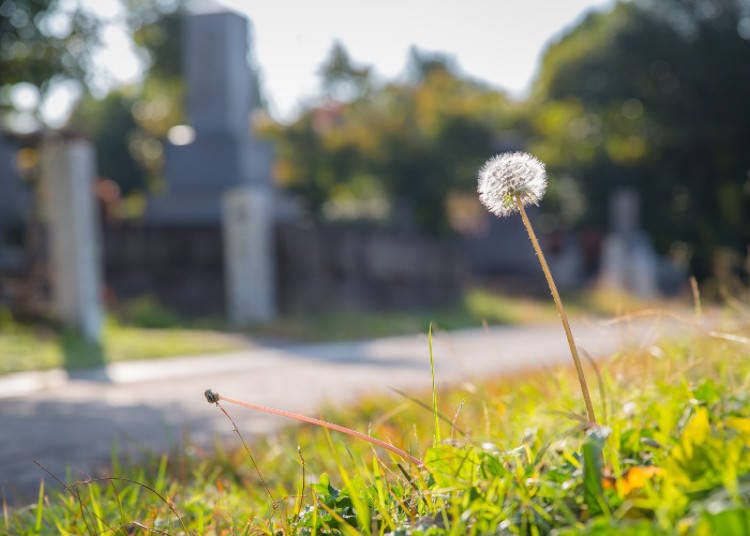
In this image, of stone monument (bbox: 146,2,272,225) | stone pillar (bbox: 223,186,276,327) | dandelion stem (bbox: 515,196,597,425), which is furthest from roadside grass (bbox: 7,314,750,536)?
stone monument (bbox: 146,2,272,225)

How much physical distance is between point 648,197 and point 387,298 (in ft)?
33.1

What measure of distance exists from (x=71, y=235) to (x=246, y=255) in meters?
2.96

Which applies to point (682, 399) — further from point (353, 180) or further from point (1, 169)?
point (1, 169)

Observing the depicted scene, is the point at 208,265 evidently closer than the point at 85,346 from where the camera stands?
No

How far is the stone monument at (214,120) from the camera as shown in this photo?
16.5 m

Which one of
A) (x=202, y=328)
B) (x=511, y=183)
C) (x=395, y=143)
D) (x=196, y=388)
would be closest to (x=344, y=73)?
(x=395, y=143)

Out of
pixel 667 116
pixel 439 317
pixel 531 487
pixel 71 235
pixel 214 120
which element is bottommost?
pixel 439 317

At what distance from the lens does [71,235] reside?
37.0ft

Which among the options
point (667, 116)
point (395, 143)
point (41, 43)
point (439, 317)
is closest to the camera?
point (41, 43)

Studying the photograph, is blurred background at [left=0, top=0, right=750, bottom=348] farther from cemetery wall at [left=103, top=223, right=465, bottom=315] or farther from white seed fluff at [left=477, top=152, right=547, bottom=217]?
white seed fluff at [left=477, top=152, right=547, bottom=217]

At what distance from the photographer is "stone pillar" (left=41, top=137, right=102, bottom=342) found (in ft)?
36.7

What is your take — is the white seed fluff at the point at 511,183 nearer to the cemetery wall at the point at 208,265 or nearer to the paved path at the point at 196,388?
the paved path at the point at 196,388

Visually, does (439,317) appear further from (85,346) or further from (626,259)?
(626,259)

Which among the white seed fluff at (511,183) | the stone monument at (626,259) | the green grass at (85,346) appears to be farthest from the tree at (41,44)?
the stone monument at (626,259)
